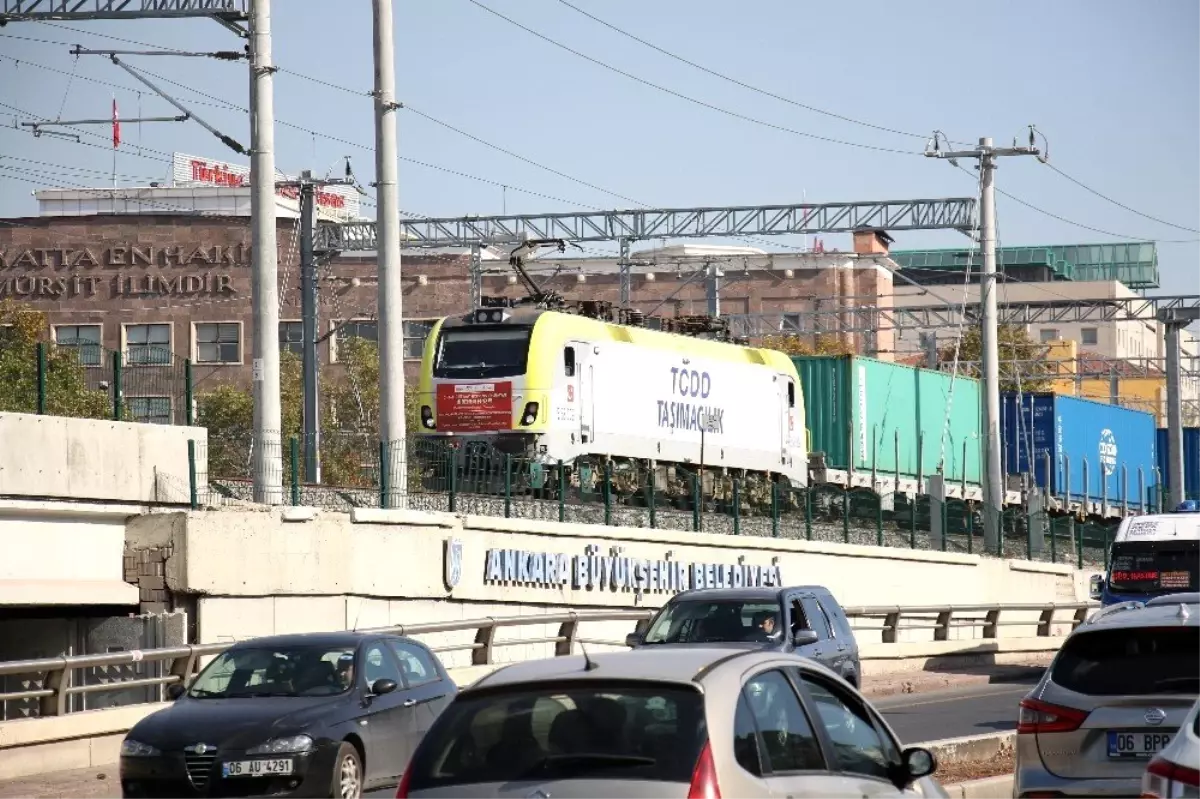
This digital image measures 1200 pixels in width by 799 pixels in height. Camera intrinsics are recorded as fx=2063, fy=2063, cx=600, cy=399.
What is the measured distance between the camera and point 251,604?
23953 millimetres

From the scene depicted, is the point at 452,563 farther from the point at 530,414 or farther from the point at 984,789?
the point at 984,789

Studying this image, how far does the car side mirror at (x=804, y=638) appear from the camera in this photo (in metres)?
18.4

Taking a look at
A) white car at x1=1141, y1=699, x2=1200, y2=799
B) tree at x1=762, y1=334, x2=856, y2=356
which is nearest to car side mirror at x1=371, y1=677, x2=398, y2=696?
white car at x1=1141, y1=699, x2=1200, y2=799

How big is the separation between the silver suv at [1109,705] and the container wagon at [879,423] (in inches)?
1518

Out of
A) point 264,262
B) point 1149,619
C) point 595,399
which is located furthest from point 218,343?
point 1149,619

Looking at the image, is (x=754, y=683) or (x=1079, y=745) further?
(x=1079, y=745)

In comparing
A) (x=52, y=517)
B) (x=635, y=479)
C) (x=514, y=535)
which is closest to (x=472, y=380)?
(x=635, y=479)

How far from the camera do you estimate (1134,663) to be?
36.1 feet

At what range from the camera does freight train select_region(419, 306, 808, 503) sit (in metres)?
37.5

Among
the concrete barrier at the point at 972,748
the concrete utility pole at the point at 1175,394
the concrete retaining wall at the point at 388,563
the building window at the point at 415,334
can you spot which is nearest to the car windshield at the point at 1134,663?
the concrete barrier at the point at 972,748

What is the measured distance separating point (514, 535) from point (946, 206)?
26.4m

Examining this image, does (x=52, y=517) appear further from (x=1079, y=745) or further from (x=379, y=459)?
(x=1079, y=745)

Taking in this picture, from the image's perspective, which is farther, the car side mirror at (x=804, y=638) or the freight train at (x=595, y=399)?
the freight train at (x=595, y=399)

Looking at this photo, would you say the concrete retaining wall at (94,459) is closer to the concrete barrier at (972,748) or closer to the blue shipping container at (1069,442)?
the concrete barrier at (972,748)
